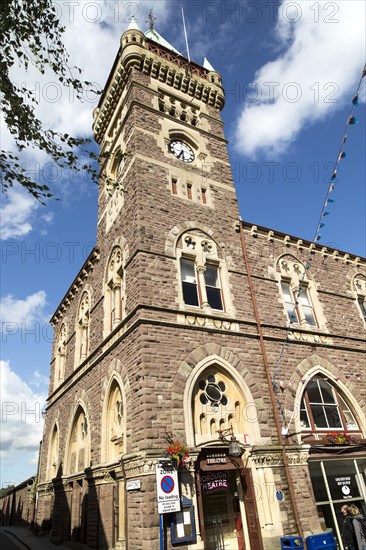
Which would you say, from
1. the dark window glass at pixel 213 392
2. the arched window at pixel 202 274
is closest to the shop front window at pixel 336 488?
the dark window glass at pixel 213 392

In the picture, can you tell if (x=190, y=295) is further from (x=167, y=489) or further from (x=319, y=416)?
(x=319, y=416)

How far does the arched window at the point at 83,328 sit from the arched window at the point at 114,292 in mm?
2765

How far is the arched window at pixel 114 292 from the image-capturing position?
14.0 meters

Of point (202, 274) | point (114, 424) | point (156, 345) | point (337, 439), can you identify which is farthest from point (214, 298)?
point (337, 439)

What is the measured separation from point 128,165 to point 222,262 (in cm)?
544

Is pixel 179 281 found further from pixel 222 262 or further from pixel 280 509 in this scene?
pixel 280 509

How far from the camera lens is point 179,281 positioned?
42.4 ft

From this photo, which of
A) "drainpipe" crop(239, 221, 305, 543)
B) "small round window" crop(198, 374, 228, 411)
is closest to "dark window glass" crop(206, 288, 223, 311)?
"drainpipe" crop(239, 221, 305, 543)

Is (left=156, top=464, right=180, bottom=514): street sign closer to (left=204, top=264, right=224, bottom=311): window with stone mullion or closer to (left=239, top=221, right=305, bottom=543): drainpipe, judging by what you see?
(left=239, top=221, right=305, bottom=543): drainpipe

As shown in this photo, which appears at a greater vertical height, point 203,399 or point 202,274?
point 202,274

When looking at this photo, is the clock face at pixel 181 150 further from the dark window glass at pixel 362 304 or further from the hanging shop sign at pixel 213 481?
the hanging shop sign at pixel 213 481

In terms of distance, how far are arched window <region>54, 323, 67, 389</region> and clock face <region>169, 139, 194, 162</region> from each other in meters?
11.0

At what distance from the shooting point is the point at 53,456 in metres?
18.9

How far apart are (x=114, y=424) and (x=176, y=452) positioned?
12.7ft
